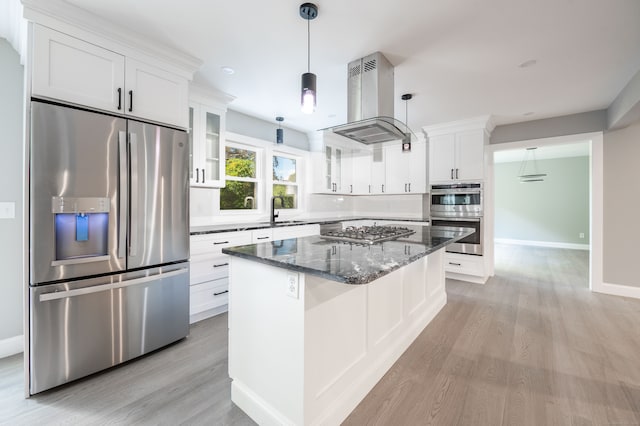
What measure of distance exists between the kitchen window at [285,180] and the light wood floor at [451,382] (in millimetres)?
2288

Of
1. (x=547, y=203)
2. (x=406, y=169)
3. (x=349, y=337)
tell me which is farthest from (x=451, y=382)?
(x=547, y=203)

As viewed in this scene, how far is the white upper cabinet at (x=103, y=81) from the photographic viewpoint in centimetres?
177

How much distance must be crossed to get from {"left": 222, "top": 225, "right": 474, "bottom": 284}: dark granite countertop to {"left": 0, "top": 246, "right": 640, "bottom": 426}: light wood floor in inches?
37.1

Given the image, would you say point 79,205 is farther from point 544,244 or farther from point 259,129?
point 544,244

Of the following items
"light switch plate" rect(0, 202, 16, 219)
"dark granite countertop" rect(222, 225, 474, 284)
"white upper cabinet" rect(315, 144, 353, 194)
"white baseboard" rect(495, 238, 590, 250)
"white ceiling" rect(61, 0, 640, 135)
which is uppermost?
"white ceiling" rect(61, 0, 640, 135)

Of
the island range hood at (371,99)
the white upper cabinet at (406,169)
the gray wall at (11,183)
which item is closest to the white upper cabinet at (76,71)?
the gray wall at (11,183)

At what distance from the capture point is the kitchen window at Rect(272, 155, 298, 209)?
4.60 meters

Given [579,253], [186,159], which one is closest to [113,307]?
[186,159]

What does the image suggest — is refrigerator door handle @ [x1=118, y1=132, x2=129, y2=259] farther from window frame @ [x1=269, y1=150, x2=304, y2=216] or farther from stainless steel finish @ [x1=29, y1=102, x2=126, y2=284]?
window frame @ [x1=269, y1=150, x2=304, y2=216]

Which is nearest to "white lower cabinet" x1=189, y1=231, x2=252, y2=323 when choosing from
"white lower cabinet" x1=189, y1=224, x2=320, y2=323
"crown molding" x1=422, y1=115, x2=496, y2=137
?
"white lower cabinet" x1=189, y1=224, x2=320, y2=323

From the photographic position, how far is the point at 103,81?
2.00 meters

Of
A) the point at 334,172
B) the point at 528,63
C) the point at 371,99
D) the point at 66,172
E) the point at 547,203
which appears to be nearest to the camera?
the point at 66,172

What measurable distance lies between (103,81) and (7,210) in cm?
133

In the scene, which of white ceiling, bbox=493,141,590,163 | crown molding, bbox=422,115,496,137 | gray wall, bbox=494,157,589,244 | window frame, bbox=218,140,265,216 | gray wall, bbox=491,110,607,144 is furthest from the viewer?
gray wall, bbox=494,157,589,244
